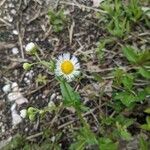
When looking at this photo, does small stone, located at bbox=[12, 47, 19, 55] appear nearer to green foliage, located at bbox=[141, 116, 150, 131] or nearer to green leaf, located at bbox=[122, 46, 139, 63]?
green leaf, located at bbox=[122, 46, 139, 63]

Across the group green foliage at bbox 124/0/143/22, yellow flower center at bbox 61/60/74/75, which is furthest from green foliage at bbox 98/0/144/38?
yellow flower center at bbox 61/60/74/75

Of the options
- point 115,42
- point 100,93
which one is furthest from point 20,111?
point 115,42

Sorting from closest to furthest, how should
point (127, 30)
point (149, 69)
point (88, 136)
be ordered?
point (88, 136)
point (149, 69)
point (127, 30)

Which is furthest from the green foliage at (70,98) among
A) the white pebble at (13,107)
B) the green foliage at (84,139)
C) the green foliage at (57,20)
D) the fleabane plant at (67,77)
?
the green foliage at (57,20)

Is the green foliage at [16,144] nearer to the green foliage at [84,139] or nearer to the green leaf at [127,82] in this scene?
the green foliage at [84,139]

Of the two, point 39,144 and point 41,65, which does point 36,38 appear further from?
point 39,144
